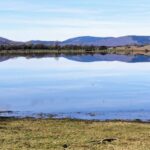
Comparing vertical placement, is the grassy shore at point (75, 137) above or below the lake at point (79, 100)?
above

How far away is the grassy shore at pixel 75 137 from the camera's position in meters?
15.3

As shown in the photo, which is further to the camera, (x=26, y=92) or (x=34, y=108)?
(x=26, y=92)

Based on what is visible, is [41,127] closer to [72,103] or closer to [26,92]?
[72,103]

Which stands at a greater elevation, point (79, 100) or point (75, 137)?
point (75, 137)

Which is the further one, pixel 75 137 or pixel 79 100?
pixel 79 100

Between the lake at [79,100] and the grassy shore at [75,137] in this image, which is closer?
the grassy shore at [75,137]

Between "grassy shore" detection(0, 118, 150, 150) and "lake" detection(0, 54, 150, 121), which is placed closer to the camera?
"grassy shore" detection(0, 118, 150, 150)

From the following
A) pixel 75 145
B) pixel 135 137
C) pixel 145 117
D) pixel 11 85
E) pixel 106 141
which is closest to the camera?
pixel 75 145

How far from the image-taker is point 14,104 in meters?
35.9

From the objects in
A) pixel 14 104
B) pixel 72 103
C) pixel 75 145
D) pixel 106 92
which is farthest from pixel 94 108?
pixel 75 145

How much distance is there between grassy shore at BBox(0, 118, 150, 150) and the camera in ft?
50.2

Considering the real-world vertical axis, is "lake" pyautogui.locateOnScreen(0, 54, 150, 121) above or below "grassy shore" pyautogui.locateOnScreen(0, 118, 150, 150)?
below

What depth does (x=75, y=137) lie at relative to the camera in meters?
17.3

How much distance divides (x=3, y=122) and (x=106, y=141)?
323 inches
